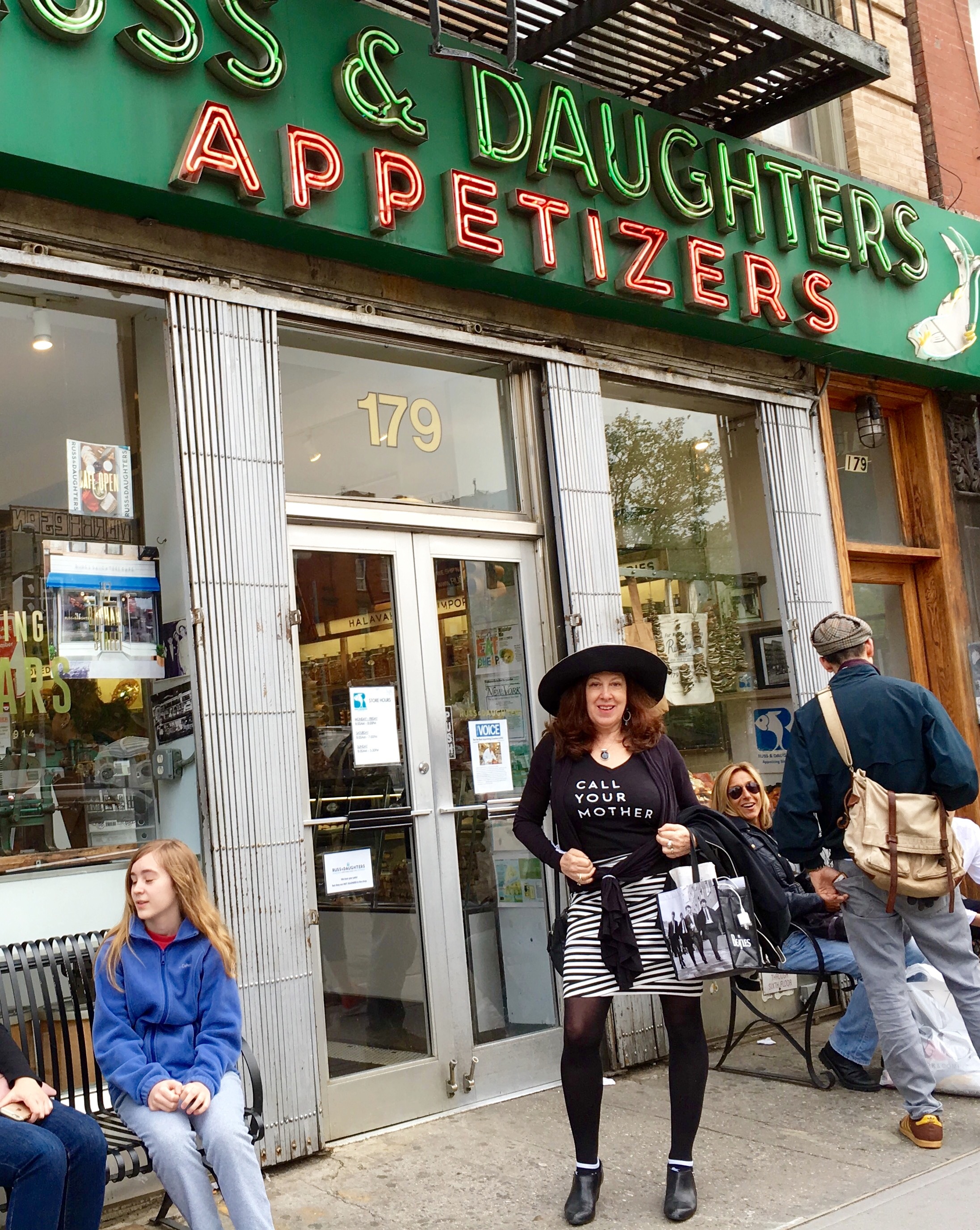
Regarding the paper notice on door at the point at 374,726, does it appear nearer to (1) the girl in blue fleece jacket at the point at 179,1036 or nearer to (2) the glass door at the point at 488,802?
(2) the glass door at the point at 488,802

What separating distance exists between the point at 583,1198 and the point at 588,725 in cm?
159

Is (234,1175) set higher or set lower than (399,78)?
lower

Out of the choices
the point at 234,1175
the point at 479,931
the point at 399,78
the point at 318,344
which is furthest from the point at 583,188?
the point at 234,1175

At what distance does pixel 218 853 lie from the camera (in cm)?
480

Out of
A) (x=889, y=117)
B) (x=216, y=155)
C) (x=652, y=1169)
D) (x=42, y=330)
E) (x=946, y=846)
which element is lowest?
(x=652, y=1169)

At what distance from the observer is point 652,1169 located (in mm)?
4637

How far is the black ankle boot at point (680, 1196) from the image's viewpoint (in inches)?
162

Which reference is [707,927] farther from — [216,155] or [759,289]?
[759,289]

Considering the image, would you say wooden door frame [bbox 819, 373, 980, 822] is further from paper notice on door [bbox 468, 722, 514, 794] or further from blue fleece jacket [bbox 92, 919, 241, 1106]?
blue fleece jacket [bbox 92, 919, 241, 1106]

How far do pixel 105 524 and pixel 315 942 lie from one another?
6.34ft

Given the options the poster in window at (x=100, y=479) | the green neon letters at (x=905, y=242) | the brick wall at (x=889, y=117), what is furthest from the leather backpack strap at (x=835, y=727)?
the brick wall at (x=889, y=117)

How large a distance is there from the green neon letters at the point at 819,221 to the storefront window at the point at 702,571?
1.02 metres

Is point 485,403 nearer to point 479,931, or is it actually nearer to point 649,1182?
point 479,931

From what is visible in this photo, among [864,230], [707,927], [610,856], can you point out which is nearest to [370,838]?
[610,856]
